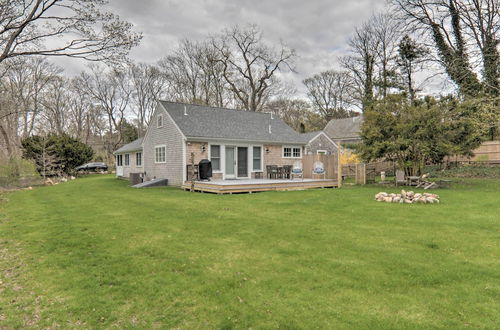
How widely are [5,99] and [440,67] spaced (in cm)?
2811

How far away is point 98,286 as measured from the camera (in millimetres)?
3305

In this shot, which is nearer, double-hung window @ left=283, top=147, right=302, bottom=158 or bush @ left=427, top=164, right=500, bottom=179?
bush @ left=427, top=164, right=500, bottom=179

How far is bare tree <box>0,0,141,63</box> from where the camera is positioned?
1153 cm

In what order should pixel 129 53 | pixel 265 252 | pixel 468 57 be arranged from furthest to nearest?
pixel 468 57
pixel 129 53
pixel 265 252

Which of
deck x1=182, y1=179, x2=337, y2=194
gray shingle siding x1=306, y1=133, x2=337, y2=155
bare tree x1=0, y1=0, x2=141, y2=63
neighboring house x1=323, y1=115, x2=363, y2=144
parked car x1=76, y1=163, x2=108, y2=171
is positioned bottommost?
deck x1=182, y1=179, x2=337, y2=194

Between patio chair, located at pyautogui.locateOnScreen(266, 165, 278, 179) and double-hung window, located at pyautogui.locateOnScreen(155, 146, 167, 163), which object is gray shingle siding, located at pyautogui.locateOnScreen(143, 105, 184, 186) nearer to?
double-hung window, located at pyautogui.locateOnScreen(155, 146, 167, 163)

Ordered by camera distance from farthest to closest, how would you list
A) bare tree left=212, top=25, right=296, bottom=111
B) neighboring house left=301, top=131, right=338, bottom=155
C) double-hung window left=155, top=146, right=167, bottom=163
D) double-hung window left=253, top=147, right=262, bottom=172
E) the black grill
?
bare tree left=212, top=25, right=296, bottom=111 → neighboring house left=301, top=131, right=338, bottom=155 → double-hung window left=253, top=147, right=262, bottom=172 → double-hung window left=155, top=146, right=167, bottom=163 → the black grill

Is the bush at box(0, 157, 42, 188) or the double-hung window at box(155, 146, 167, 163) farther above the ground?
the double-hung window at box(155, 146, 167, 163)

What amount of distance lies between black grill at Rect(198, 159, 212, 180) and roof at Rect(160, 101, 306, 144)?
1.37 m

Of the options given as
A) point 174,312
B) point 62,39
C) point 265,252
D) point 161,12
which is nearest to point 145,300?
point 174,312

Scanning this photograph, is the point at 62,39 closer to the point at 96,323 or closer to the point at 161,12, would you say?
the point at 161,12

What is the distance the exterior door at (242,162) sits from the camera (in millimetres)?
15930

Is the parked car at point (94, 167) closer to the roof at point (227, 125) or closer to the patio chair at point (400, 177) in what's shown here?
the roof at point (227, 125)

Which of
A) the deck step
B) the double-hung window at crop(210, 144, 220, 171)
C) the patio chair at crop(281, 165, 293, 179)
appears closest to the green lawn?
the double-hung window at crop(210, 144, 220, 171)
